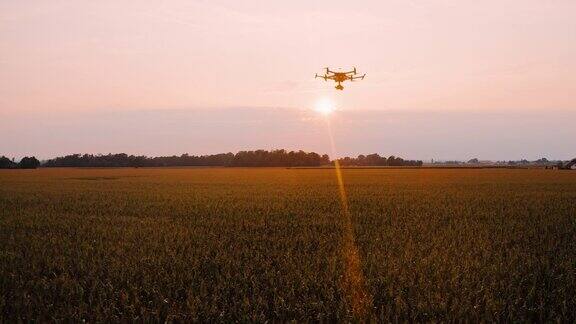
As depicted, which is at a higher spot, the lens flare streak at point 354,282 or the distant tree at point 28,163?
the distant tree at point 28,163

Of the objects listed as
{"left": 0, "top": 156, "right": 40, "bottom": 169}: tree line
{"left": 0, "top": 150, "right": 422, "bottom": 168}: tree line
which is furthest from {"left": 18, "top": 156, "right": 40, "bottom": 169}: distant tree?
{"left": 0, "top": 150, "right": 422, "bottom": 168}: tree line

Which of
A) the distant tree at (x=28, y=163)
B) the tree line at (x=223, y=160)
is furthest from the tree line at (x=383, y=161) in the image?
the distant tree at (x=28, y=163)

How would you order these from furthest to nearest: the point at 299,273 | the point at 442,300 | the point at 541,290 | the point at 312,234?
the point at 312,234, the point at 299,273, the point at 541,290, the point at 442,300

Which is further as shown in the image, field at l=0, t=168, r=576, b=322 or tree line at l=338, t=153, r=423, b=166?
tree line at l=338, t=153, r=423, b=166

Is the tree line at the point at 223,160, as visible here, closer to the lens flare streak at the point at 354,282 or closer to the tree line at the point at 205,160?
the tree line at the point at 205,160

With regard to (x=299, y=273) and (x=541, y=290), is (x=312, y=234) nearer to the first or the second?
(x=299, y=273)

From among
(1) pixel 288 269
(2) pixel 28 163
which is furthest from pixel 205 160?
(1) pixel 288 269

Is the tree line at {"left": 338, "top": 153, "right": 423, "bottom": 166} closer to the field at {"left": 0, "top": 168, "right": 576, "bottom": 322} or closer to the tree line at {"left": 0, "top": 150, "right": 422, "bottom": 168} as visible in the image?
the tree line at {"left": 0, "top": 150, "right": 422, "bottom": 168}

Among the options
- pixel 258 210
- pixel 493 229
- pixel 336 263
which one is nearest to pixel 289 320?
pixel 336 263
